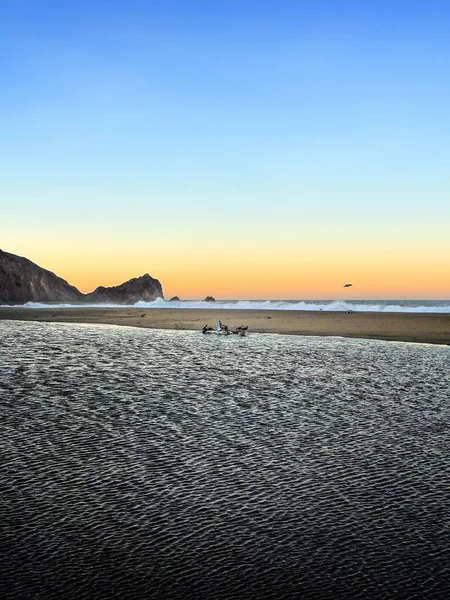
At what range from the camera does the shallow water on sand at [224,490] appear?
5.55 meters

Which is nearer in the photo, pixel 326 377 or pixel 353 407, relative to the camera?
pixel 353 407

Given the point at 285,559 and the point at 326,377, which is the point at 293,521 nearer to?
the point at 285,559

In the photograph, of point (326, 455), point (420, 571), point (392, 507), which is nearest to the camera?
point (420, 571)

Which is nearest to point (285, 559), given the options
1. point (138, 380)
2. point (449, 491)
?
point (449, 491)

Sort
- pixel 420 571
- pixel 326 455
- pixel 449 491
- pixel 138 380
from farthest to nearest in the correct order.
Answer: pixel 138 380 → pixel 326 455 → pixel 449 491 → pixel 420 571

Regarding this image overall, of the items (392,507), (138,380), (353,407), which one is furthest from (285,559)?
(138,380)

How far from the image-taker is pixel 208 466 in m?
9.38

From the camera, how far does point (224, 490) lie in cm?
819

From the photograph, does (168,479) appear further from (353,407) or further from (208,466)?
(353,407)

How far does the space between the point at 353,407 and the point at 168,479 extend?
722cm

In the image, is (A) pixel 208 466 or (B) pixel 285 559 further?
(A) pixel 208 466

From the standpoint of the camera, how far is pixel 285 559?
5941mm

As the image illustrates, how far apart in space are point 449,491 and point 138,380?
41.1 ft

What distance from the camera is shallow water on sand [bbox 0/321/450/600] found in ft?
18.2
